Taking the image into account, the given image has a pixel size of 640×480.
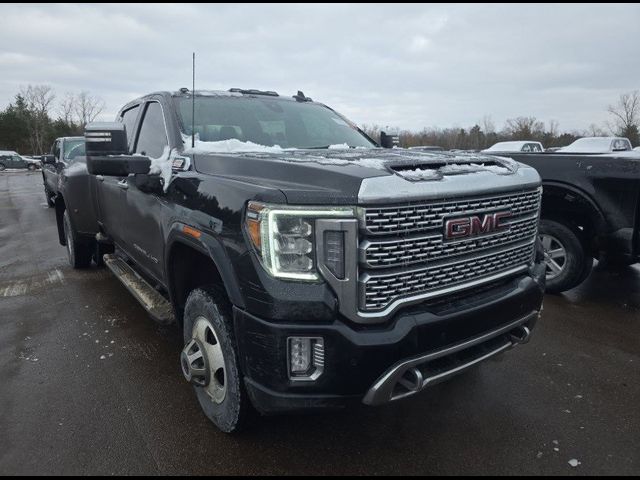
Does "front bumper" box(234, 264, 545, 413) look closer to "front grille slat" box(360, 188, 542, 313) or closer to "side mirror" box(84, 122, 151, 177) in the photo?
"front grille slat" box(360, 188, 542, 313)

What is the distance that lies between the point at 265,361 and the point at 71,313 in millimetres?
3435

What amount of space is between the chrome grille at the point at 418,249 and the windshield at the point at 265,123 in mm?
1654

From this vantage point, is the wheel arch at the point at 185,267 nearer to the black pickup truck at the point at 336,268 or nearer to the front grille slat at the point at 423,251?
the black pickup truck at the point at 336,268

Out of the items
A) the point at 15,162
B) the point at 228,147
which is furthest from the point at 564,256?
the point at 15,162

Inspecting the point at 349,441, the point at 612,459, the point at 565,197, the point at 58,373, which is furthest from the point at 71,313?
the point at 565,197

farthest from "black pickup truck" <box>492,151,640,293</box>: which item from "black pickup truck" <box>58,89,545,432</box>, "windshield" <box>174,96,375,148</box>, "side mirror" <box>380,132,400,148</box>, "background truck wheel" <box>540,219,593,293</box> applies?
"windshield" <box>174,96,375,148</box>

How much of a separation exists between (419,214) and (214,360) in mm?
1386

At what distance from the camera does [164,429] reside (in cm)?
280

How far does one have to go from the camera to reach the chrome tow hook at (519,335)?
273 centimetres

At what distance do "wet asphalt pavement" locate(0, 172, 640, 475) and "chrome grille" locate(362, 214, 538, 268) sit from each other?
110 centimetres

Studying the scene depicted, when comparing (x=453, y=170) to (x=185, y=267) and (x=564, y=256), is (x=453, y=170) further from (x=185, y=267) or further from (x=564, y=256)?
(x=564, y=256)

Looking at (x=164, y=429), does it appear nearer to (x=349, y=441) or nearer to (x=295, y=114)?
(x=349, y=441)

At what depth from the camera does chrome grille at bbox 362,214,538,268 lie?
212 centimetres

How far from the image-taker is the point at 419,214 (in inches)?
87.0
